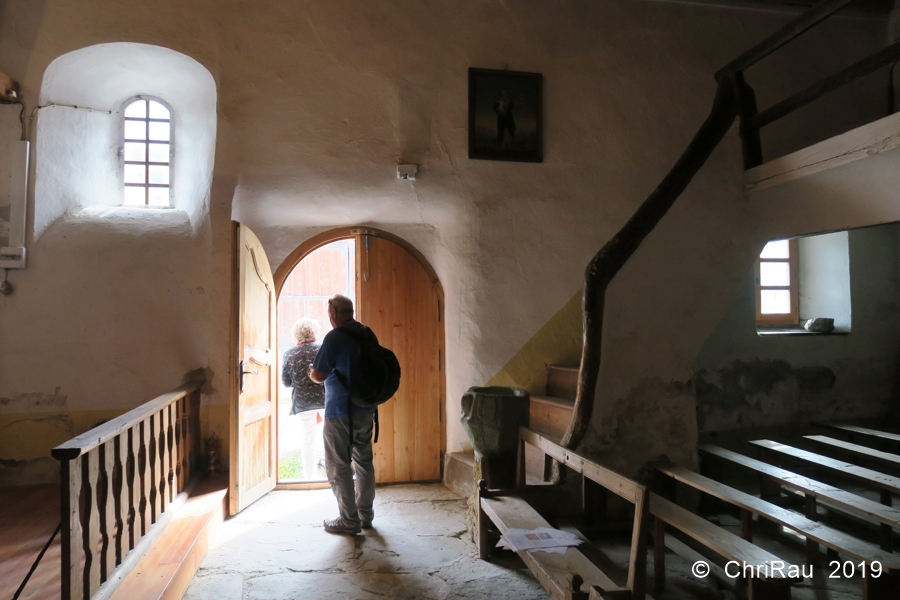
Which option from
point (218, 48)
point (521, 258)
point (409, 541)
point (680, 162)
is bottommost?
point (409, 541)

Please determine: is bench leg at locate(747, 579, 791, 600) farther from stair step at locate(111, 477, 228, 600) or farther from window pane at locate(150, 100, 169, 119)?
window pane at locate(150, 100, 169, 119)

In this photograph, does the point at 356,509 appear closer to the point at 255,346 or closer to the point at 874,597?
the point at 255,346

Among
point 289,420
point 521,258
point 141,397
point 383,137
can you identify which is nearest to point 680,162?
point 521,258

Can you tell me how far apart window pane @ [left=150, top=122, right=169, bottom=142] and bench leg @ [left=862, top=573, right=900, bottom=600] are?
5.43 metres

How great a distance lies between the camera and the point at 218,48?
13.3 feet

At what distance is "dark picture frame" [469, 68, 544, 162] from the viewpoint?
169 inches

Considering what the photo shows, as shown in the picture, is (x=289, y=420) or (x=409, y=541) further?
(x=289, y=420)

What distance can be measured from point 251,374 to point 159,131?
89.7 inches

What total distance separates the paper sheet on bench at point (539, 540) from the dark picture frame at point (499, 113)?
106 inches

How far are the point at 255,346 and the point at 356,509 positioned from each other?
1.38 m

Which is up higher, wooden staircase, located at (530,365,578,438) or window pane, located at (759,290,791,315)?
window pane, located at (759,290,791,315)

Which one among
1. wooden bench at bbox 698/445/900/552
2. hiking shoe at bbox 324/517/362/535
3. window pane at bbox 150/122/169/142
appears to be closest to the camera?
wooden bench at bbox 698/445/900/552

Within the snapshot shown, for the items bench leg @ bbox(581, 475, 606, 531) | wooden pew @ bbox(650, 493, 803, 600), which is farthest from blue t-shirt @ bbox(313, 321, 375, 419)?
wooden pew @ bbox(650, 493, 803, 600)

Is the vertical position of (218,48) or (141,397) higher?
(218,48)
